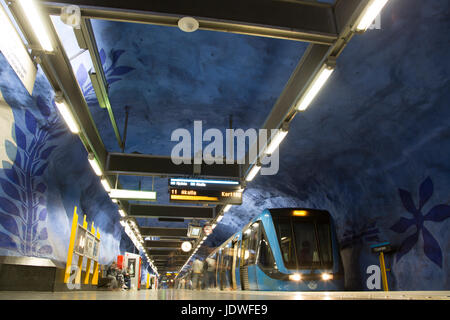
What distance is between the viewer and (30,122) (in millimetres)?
7660

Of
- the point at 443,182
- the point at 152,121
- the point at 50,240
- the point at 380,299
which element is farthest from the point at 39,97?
the point at 443,182

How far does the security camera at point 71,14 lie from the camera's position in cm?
416

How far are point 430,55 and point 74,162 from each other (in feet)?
33.2

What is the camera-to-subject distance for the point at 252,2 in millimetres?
4762

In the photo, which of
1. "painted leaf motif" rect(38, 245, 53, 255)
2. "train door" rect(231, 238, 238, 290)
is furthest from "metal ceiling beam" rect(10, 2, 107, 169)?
"train door" rect(231, 238, 238, 290)

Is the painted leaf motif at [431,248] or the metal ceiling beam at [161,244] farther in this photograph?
the metal ceiling beam at [161,244]

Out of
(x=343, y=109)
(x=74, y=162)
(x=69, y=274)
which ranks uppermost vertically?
(x=343, y=109)

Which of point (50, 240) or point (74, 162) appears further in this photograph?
point (74, 162)

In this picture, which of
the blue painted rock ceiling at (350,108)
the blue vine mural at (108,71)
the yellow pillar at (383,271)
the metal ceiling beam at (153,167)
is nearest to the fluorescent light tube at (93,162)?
the metal ceiling beam at (153,167)

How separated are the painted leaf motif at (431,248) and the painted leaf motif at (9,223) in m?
9.54

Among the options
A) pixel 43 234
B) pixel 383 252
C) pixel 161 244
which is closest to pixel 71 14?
pixel 43 234

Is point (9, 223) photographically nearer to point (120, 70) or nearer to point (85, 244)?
point (85, 244)

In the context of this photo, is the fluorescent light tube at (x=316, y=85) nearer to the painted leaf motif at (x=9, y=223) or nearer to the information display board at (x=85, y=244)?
the painted leaf motif at (x=9, y=223)

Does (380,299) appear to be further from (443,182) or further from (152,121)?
(152,121)
